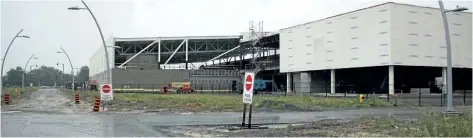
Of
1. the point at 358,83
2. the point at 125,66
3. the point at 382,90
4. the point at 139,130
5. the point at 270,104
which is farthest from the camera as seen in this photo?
the point at 125,66

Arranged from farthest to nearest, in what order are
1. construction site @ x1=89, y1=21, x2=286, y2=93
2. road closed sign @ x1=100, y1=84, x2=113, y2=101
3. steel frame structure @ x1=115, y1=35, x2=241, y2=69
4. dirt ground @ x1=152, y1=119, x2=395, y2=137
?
steel frame structure @ x1=115, y1=35, x2=241, y2=69 < construction site @ x1=89, y1=21, x2=286, y2=93 < road closed sign @ x1=100, y1=84, x2=113, y2=101 < dirt ground @ x1=152, y1=119, x2=395, y2=137

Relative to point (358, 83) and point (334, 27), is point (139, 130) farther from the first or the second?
point (358, 83)

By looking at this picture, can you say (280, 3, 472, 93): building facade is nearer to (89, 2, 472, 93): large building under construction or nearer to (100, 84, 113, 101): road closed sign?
(89, 2, 472, 93): large building under construction

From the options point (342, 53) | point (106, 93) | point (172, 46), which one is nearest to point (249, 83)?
point (106, 93)

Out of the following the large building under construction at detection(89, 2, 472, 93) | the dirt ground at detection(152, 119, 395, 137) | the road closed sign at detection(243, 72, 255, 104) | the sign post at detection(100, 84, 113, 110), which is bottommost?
the dirt ground at detection(152, 119, 395, 137)

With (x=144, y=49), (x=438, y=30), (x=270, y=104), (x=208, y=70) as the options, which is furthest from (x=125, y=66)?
(x=270, y=104)

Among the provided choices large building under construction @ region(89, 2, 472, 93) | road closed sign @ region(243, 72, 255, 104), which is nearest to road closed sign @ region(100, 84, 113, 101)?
road closed sign @ region(243, 72, 255, 104)

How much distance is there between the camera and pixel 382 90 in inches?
2400

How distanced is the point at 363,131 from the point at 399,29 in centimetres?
4510

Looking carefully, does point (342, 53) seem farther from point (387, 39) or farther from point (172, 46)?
point (172, 46)

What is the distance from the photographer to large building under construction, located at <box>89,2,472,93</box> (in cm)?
5666

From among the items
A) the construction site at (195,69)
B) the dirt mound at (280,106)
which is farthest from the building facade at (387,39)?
the dirt mound at (280,106)

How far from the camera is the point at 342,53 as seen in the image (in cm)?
6216

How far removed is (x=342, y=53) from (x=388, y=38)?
25.5ft
